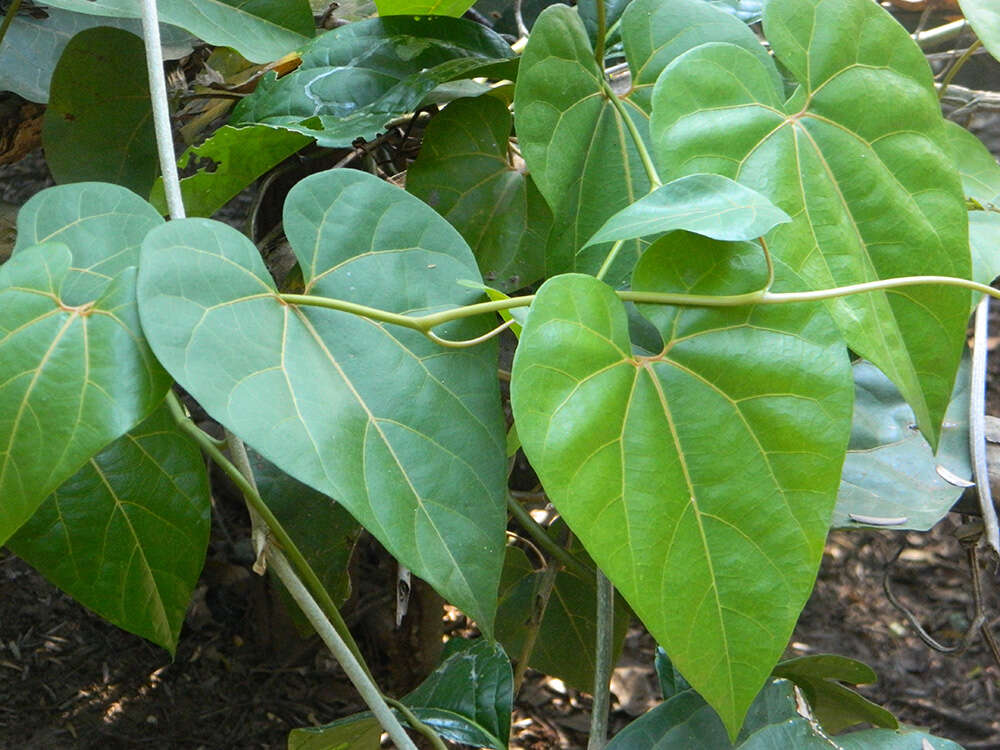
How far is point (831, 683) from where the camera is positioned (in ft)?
3.03

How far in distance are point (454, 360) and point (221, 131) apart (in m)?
0.35

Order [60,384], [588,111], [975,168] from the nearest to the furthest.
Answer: [60,384] → [588,111] → [975,168]

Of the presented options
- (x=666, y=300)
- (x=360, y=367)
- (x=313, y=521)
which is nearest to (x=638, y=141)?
(x=666, y=300)

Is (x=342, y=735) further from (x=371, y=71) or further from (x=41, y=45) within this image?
(x=41, y=45)

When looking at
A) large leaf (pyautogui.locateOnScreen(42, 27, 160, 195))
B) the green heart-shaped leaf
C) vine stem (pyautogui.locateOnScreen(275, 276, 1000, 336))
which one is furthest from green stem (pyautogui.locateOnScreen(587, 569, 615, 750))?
large leaf (pyautogui.locateOnScreen(42, 27, 160, 195))

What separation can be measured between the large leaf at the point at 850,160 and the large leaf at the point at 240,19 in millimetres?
445

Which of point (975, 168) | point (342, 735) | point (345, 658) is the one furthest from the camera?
point (975, 168)

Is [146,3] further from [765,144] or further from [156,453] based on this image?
[765,144]

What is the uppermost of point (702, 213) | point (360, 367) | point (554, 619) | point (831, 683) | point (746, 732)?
point (702, 213)

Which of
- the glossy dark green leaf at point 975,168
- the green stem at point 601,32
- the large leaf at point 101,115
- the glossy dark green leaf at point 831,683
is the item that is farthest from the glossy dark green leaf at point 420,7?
the glossy dark green leaf at point 831,683

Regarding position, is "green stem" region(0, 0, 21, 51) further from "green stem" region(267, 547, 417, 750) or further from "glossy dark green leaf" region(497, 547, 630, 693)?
"glossy dark green leaf" region(497, 547, 630, 693)

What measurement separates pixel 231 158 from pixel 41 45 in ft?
1.16

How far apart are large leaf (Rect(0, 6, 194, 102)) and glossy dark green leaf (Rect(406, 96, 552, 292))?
0.31 meters

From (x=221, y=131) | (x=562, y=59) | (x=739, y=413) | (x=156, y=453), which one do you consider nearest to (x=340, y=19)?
(x=221, y=131)
